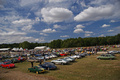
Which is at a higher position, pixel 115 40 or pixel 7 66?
pixel 115 40

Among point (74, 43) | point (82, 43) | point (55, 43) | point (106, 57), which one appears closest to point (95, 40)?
point (82, 43)

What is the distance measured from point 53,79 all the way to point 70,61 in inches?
450

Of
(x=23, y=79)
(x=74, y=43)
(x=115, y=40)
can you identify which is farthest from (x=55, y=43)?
(x=23, y=79)

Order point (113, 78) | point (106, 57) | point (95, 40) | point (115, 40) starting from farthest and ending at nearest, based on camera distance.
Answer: point (95, 40)
point (115, 40)
point (106, 57)
point (113, 78)

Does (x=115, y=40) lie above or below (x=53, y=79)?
above

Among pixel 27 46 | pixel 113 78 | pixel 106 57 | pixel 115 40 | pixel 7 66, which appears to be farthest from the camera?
pixel 27 46

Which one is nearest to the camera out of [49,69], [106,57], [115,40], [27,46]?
[49,69]

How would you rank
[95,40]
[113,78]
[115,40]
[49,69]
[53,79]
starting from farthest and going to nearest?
[95,40]
[115,40]
[49,69]
[53,79]
[113,78]

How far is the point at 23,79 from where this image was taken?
11430mm

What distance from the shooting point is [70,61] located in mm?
21938

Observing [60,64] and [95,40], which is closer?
[60,64]

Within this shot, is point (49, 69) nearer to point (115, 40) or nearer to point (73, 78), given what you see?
point (73, 78)

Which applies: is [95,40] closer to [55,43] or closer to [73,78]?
[55,43]

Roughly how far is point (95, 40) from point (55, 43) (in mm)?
47400
